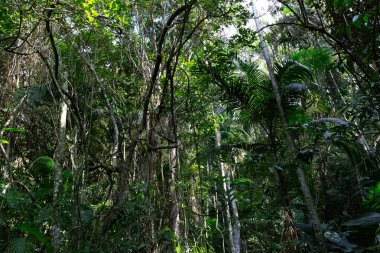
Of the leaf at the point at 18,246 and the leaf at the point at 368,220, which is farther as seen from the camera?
the leaf at the point at 18,246

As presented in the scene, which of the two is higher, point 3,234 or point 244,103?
point 244,103

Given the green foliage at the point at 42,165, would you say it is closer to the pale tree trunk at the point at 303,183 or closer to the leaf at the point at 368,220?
the pale tree trunk at the point at 303,183

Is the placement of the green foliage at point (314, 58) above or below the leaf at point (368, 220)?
above

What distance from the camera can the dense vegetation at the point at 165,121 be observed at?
2.92 metres

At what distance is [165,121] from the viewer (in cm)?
475

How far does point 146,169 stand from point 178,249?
1167mm

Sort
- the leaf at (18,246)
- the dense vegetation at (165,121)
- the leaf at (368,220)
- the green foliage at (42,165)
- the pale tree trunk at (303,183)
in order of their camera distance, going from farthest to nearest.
Answer: the green foliage at (42,165) < the pale tree trunk at (303,183) < the dense vegetation at (165,121) < the leaf at (18,246) < the leaf at (368,220)

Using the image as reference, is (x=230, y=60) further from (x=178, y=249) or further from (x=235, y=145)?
(x=178, y=249)

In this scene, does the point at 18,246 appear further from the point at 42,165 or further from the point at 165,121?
the point at 165,121

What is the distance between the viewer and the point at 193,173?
632cm

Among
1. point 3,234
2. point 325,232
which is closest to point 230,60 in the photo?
point 325,232

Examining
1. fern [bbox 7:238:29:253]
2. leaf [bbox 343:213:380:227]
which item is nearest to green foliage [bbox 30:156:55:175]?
fern [bbox 7:238:29:253]

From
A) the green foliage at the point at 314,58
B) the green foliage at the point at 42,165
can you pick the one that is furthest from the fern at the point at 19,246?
the green foliage at the point at 314,58

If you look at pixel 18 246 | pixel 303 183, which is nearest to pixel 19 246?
pixel 18 246
